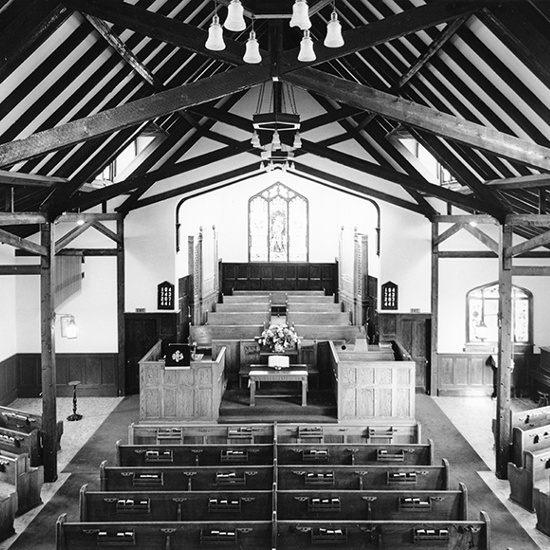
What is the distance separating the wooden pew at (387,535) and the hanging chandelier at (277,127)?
545cm

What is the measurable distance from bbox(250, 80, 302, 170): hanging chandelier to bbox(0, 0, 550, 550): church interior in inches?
3.8

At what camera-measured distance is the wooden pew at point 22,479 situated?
899 centimetres

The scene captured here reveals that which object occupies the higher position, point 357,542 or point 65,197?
point 65,197

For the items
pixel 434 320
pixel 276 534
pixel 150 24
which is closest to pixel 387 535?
pixel 276 534

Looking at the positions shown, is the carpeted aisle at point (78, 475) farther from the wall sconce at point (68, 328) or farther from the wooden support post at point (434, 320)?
the wooden support post at point (434, 320)

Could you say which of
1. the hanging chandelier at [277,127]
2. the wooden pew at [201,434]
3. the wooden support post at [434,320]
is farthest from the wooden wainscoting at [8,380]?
the wooden support post at [434,320]

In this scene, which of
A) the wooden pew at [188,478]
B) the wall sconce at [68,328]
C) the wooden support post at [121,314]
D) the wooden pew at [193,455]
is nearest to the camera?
the wooden pew at [188,478]

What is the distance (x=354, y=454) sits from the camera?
8.97 meters

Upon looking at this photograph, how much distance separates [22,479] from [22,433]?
4.22 ft

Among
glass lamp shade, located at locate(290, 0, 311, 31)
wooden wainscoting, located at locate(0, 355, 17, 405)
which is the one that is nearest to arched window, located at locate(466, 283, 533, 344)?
wooden wainscoting, located at locate(0, 355, 17, 405)

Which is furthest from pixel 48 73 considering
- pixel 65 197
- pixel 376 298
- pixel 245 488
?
pixel 376 298

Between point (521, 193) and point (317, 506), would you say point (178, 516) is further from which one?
point (521, 193)

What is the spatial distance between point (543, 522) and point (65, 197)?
363 inches

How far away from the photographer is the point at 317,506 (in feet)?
23.9
